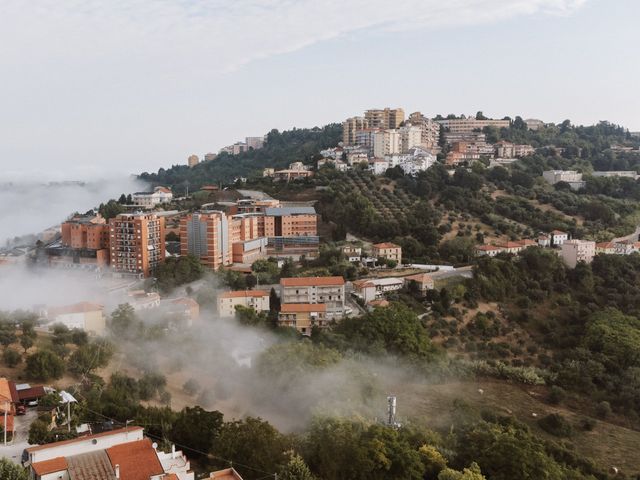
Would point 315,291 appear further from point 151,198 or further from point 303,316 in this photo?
point 151,198

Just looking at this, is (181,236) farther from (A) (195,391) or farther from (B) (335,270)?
A: (A) (195,391)

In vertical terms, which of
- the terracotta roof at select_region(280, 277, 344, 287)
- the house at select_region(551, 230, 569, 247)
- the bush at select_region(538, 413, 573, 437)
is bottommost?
the bush at select_region(538, 413, 573, 437)

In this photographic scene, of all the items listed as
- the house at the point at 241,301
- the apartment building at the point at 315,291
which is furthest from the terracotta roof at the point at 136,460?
the apartment building at the point at 315,291

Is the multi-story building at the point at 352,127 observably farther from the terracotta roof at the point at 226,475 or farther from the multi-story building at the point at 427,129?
the terracotta roof at the point at 226,475

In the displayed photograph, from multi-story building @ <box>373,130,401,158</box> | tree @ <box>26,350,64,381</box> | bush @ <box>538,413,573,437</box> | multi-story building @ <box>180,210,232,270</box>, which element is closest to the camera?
tree @ <box>26,350,64,381</box>

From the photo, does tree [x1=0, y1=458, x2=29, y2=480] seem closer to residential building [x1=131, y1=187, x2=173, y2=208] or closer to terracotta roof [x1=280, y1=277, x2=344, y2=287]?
terracotta roof [x1=280, y1=277, x2=344, y2=287]

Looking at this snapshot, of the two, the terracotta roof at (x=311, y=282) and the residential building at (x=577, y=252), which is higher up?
the residential building at (x=577, y=252)

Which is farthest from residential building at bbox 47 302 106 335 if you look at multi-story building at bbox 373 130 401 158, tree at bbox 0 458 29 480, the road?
multi-story building at bbox 373 130 401 158
